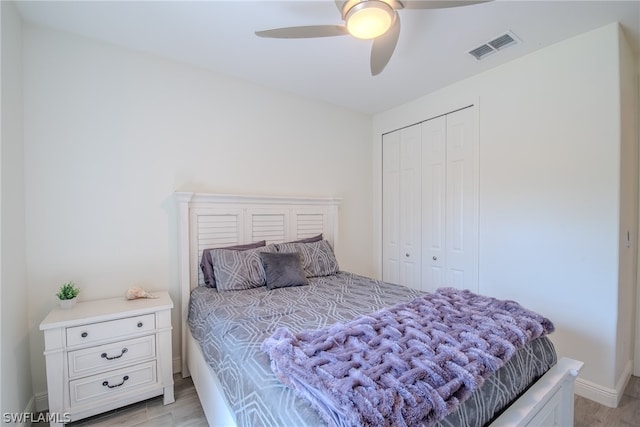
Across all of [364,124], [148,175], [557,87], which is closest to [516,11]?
[557,87]

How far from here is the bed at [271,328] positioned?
3.60ft

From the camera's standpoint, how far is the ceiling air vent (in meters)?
2.13

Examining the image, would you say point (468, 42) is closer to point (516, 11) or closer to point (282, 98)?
point (516, 11)

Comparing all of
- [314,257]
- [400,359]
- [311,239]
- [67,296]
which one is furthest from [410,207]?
[67,296]

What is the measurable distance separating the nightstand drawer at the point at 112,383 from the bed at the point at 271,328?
0.30 meters

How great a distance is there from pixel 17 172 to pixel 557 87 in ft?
12.6

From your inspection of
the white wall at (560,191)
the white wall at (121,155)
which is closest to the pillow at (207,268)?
the white wall at (121,155)

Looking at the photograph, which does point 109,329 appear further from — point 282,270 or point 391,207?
point 391,207

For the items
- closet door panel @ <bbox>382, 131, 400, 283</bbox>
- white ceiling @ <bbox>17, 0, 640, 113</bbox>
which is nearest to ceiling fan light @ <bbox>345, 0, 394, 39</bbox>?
white ceiling @ <bbox>17, 0, 640, 113</bbox>

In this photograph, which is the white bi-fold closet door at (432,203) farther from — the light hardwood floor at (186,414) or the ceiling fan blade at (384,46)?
the ceiling fan blade at (384,46)

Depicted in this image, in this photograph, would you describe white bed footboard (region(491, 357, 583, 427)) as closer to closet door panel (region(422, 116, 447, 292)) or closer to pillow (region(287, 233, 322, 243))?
closet door panel (region(422, 116, 447, 292))

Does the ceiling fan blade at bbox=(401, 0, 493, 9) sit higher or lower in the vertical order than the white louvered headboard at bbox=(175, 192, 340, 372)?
higher

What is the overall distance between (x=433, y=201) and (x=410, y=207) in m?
0.31

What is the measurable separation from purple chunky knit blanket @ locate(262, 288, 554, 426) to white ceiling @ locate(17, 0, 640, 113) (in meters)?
1.89
